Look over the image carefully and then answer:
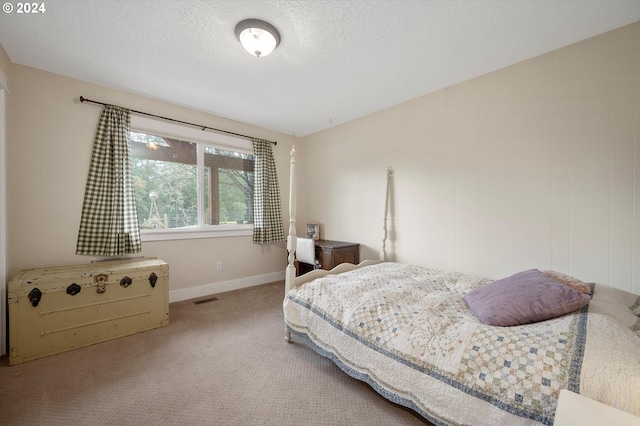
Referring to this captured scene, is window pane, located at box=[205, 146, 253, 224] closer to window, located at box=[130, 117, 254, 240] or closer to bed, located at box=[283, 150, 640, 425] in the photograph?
window, located at box=[130, 117, 254, 240]

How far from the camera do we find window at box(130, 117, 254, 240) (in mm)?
2887

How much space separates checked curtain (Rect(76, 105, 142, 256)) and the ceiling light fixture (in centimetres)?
175

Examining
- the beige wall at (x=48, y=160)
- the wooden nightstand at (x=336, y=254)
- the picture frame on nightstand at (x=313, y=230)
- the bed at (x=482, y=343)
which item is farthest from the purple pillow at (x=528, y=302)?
the beige wall at (x=48, y=160)

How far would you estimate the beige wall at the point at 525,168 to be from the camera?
1763 millimetres

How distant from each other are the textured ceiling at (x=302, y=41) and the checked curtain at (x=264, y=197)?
3.61 ft

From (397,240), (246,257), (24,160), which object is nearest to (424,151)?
(397,240)

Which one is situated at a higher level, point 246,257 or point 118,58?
point 118,58

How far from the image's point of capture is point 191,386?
1.62 metres

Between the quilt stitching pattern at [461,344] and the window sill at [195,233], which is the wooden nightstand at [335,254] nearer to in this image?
the window sill at [195,233]

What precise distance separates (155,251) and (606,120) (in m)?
4.21

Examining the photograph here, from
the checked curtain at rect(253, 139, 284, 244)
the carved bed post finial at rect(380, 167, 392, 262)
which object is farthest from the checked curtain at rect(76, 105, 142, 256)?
the carved bed post finial at rect(380, 167, 392, 262)

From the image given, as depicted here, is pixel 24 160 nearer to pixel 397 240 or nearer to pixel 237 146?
pixel 237 146

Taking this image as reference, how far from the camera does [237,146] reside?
11.7ft

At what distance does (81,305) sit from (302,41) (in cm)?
272
